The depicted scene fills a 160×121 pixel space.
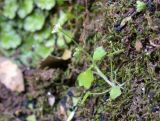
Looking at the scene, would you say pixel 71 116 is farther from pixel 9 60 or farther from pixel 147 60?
pixel 9 60

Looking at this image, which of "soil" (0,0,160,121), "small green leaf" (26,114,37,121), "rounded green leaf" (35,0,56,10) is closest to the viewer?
"soil" (0,0,160,121)

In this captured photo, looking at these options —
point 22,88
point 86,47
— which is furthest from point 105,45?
point 22,88

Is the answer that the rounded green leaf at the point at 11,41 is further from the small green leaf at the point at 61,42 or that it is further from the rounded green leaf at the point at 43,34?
the small green leaf at the point at 61,42

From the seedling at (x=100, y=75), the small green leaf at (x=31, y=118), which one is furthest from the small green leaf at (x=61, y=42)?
the seedling at (x=100, y=75)

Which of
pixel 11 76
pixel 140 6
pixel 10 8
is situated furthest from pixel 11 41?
pixel 140 6

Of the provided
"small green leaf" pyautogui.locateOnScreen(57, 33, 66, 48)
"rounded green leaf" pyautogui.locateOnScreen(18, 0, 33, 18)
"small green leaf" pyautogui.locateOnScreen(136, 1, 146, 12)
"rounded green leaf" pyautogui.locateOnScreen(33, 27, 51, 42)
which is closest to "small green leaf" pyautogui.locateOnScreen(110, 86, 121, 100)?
"small green leaf" pyautogui.locateOnScreen(136, 1, 146, 12)

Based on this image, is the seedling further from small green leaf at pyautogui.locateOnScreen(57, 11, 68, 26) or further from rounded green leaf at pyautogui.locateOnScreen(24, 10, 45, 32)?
rounded green leaf at pyautogui.locateOnScreen(24, 10, 45, 32)
